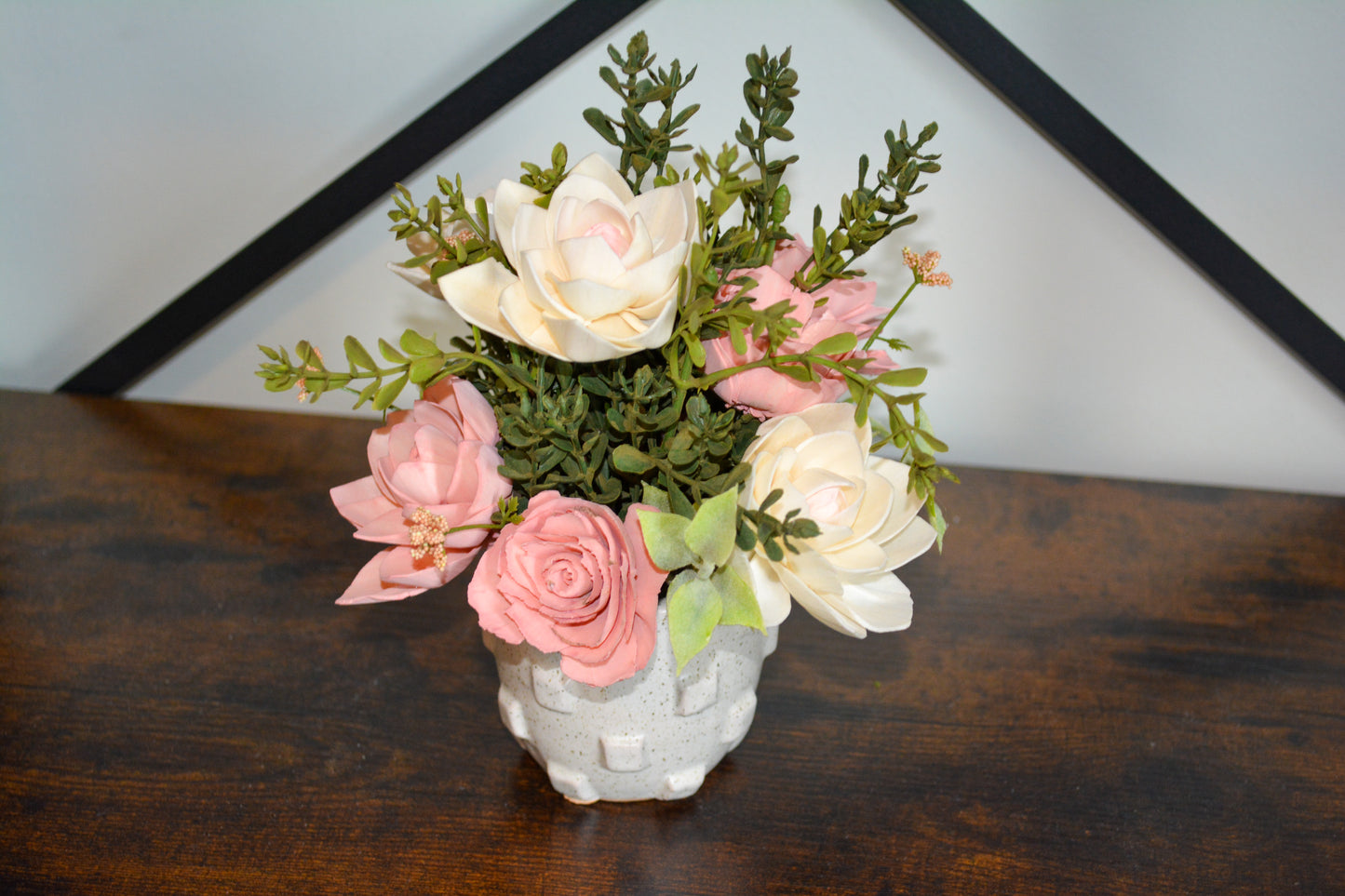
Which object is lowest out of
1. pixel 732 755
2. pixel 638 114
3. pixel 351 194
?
pixel 732 755

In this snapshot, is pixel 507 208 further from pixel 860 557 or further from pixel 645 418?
pixel 860 557

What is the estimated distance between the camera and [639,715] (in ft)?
1.95

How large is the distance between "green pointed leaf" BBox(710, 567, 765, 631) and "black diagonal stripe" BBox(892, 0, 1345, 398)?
68 cm

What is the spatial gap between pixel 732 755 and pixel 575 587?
11.8 inches

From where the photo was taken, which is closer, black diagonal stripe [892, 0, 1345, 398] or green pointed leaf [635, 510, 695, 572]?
green pointed leaf [635, 510, 695, 572]

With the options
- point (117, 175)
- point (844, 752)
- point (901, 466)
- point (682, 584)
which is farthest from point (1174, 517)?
point (117, 175)

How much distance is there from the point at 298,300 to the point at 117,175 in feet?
0.78

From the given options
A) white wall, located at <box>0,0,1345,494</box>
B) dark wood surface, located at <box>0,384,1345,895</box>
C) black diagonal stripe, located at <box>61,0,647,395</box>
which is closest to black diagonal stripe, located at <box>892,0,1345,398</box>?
white wall, located at <box>0,0,1345,494</box>

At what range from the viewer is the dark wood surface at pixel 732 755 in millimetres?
640

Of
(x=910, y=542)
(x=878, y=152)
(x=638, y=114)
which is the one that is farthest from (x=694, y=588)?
(x=878, y=152)

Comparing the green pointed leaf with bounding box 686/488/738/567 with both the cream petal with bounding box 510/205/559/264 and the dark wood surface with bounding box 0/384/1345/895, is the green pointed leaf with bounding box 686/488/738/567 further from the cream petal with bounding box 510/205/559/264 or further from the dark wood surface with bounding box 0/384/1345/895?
the dark wood surface with bounding box 0/384/1345/895

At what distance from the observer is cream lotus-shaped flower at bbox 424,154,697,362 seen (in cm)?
47

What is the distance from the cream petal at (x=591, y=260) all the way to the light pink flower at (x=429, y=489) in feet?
0.34

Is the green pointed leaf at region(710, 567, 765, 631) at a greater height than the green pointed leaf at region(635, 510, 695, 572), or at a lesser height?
lesser
